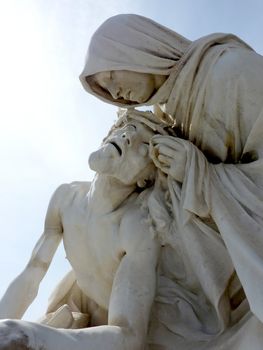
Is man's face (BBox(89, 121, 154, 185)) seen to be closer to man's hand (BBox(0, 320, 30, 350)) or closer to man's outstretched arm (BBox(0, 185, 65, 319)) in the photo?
man's outstretched arm (BBox(0, 185, 65, 319))

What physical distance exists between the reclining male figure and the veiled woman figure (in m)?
0.15

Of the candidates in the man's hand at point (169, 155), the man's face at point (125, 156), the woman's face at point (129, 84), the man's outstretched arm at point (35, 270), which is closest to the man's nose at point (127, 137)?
the man's face at point (125, 156)

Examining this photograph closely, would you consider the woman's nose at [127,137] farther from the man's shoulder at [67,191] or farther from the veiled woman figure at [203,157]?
the man's shoulder at [67,191]

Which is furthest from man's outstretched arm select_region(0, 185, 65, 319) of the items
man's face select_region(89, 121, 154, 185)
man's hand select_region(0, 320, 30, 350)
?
man's hand select_region(0, 320, 30, 350)

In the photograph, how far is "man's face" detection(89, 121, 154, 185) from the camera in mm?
3832

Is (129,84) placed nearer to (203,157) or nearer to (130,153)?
(130,153)

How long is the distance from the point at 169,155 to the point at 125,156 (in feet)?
0.91

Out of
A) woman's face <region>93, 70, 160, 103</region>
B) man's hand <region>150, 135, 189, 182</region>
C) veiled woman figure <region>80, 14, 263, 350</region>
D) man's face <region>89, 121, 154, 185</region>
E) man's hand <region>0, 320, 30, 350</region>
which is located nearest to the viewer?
man's hand <region>0, 320, 30, 350</region>

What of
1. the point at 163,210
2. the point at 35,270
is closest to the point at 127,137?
the point at 163,210

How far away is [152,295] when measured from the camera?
3510 millimetres

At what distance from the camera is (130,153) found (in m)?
3.87

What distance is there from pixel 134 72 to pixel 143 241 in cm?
96

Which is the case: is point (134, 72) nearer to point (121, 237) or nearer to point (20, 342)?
point (121, 237)

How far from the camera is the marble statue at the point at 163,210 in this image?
337 centimetres
